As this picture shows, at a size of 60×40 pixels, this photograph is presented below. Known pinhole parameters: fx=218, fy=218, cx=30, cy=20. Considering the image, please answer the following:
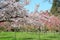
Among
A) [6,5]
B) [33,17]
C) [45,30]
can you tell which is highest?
[6,5]

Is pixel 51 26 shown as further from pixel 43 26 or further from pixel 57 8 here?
pixel 57 8

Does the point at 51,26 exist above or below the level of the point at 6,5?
below

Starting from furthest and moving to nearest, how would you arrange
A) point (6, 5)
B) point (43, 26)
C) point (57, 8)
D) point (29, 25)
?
point (57, 8)
point (43, 26)
point (29, 25)
point (6, 5)

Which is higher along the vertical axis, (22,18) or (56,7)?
(56,7)

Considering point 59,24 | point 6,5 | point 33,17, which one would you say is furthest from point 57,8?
point 6,5

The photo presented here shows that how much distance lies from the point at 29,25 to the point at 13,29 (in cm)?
122

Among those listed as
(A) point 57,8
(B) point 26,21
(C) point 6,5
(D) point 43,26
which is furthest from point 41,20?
(A) point 57,8

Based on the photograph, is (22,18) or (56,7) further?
(56,7)

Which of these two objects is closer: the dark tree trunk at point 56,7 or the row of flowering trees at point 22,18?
the row of flowering trees at point 22,18

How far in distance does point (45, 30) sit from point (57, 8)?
3.12 m

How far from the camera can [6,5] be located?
404 inches

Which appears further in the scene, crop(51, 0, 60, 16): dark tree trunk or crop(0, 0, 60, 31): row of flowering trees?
crop(51, 0, 60, 16): dark tree trunk

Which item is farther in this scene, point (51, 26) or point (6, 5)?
point (51, 26)

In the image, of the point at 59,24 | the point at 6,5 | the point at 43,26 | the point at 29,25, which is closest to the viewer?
the point at 6,5
